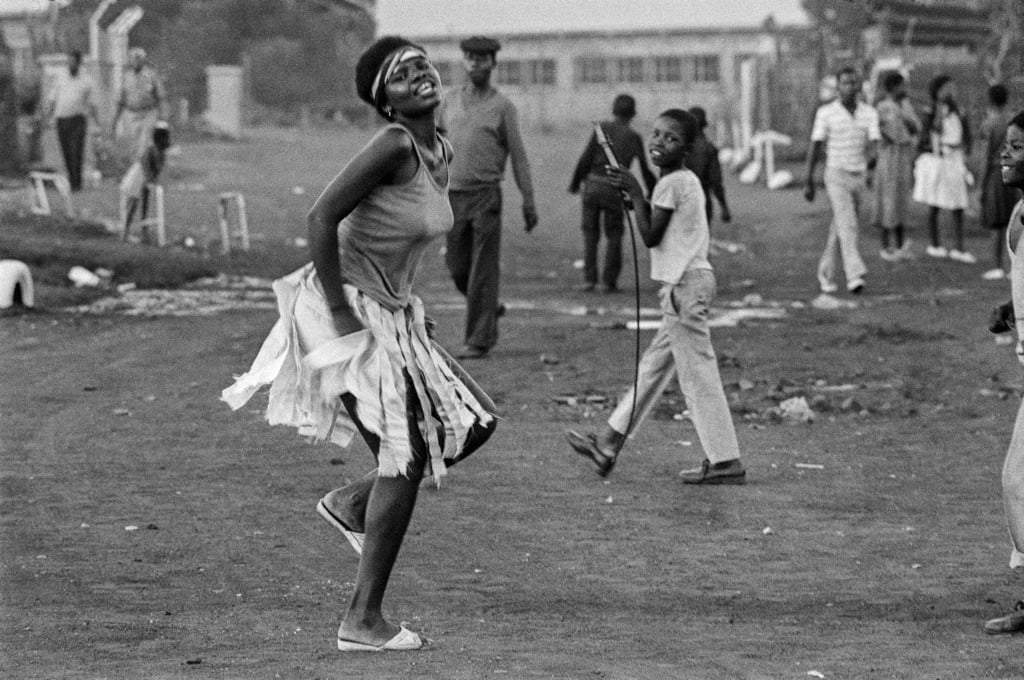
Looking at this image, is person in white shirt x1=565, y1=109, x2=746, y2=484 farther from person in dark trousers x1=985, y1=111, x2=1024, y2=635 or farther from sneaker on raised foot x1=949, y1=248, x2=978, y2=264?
sneaker on raised foot x1=949, y1=248, x2=978, y2=264

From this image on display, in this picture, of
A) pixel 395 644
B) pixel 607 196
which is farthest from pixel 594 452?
pixel 607 196

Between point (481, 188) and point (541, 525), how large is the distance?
182 inches

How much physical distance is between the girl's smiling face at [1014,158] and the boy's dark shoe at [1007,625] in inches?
53.4

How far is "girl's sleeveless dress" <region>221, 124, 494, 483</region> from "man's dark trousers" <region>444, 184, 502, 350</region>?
20.1 ft

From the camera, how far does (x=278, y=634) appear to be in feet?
18.3

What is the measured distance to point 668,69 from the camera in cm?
5181

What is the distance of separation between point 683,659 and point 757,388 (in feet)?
18.7

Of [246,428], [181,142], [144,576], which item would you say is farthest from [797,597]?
[181,142]

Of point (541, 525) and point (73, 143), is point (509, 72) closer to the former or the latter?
point (73, 143)

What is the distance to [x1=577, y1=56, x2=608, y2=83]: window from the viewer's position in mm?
51969

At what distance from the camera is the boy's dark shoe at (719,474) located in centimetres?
824

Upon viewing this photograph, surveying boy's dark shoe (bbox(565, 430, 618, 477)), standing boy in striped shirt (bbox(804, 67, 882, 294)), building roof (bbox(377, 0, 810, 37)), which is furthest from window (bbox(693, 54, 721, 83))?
boy's dark shoe (bbox(565, 430, 618, 477))

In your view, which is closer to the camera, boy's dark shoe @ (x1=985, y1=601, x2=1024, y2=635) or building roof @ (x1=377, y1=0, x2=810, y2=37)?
boy's dark shoe @ (x1=985, y1=601, x2=1024, y2=635)

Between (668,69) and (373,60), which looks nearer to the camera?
(373,60)
